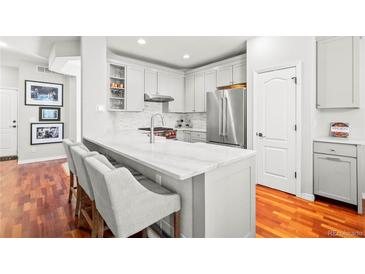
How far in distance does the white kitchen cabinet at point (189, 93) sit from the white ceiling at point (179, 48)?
506 mm

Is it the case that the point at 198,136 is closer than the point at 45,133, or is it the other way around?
the point at 198,136

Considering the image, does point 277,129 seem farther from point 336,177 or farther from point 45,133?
point 45,133

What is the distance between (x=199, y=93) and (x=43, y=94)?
13.7 ft

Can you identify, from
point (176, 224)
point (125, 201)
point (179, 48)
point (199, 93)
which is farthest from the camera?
point (199, 93)

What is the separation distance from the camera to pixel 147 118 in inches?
194

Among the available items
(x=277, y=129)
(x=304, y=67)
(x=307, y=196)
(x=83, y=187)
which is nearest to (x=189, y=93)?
(x=277, y=129)

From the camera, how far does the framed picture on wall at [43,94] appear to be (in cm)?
494

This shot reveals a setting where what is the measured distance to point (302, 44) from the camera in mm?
2715

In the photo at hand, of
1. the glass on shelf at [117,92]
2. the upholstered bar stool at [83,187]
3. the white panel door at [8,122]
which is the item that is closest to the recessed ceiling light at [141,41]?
the glass on shelf at [117,92]

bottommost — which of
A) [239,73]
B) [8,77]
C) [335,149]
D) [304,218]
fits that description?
[304,218]

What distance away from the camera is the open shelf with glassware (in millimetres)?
4109
